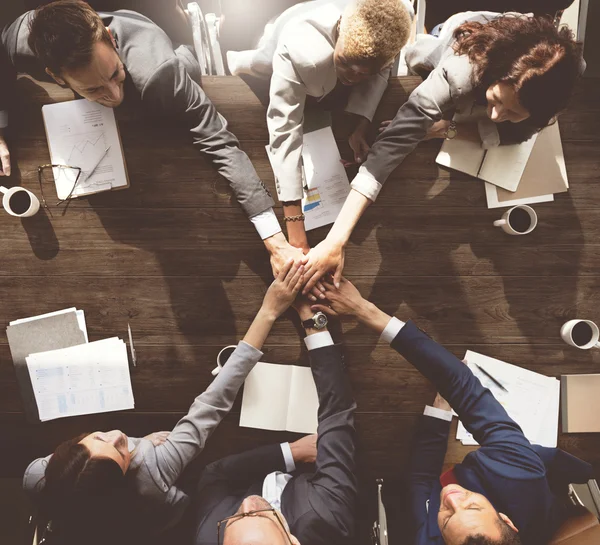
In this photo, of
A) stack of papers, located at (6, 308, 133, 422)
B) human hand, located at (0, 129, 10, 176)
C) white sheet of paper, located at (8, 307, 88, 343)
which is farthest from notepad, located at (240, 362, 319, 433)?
human hand, located at (0, 129, 10, 176)

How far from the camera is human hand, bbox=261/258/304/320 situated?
1.72m

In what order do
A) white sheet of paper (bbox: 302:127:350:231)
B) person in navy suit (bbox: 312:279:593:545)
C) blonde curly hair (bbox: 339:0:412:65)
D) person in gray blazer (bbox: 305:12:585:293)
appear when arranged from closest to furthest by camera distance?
blonde curly hair (bbox: 339:0:412:65) → person in gray blazer (bbox: 305:12:585:293) → person in navy suit (bbox: 312:279:593:545) → white sheet of paper (bbox: 302:127:350:231)

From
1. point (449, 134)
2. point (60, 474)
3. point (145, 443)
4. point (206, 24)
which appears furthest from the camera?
point (206, 24)

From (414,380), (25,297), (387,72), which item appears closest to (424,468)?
(414,380)

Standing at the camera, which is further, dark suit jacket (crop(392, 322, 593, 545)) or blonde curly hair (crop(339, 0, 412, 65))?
dark suit jacket (crop(392, 322, 593, 545))

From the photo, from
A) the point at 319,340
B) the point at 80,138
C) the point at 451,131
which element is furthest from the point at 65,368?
the point at 451,131

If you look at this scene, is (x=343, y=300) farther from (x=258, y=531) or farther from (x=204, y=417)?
(x=258, y=531)

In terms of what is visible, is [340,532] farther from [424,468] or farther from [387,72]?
[387,72]

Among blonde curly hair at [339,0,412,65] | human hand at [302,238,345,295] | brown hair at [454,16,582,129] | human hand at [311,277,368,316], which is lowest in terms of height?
human hand at [311,277,368,316]

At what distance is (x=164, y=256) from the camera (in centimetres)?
181

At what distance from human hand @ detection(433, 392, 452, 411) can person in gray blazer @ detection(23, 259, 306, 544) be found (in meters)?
0.56

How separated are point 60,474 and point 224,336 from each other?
0.73 m

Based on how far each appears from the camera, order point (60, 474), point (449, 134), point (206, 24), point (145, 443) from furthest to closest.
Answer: point (206, 24), point (449, 134), point (145, 443), point (60, 474)

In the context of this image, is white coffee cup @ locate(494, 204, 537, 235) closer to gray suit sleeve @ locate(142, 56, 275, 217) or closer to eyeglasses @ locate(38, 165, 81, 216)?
gray suit sleeve @ locate(142, 56, 275, 217)
